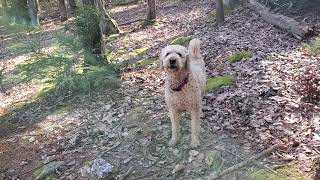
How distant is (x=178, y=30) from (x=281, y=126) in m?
9.25

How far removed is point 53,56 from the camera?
7.68m

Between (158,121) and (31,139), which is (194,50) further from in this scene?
(31,139)

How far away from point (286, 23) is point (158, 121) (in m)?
5.57

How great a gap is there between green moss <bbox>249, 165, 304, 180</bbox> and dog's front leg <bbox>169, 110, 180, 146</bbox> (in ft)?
4.69

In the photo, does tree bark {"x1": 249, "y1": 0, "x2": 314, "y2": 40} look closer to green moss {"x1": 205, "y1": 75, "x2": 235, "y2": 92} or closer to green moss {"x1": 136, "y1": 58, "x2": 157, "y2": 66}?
green moss {"x1": 205, "y1": 75, "x2": 235, "y2": 92}

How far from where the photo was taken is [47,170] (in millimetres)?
5809

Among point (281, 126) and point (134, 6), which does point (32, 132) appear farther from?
point (134, 6)

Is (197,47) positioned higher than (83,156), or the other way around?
(197,47)

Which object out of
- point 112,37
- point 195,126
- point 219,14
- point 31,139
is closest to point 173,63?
point 195,126

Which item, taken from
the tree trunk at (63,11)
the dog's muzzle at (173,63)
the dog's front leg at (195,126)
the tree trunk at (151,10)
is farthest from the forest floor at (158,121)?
the tree trunk at (63,11)

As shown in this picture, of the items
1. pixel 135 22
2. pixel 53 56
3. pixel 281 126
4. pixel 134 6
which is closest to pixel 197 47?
pixel 281 126

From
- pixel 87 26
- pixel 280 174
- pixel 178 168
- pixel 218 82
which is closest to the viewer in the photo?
pixel 280 174

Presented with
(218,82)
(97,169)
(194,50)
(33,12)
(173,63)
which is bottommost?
(97,169)

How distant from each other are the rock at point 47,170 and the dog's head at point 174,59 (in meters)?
2.32
